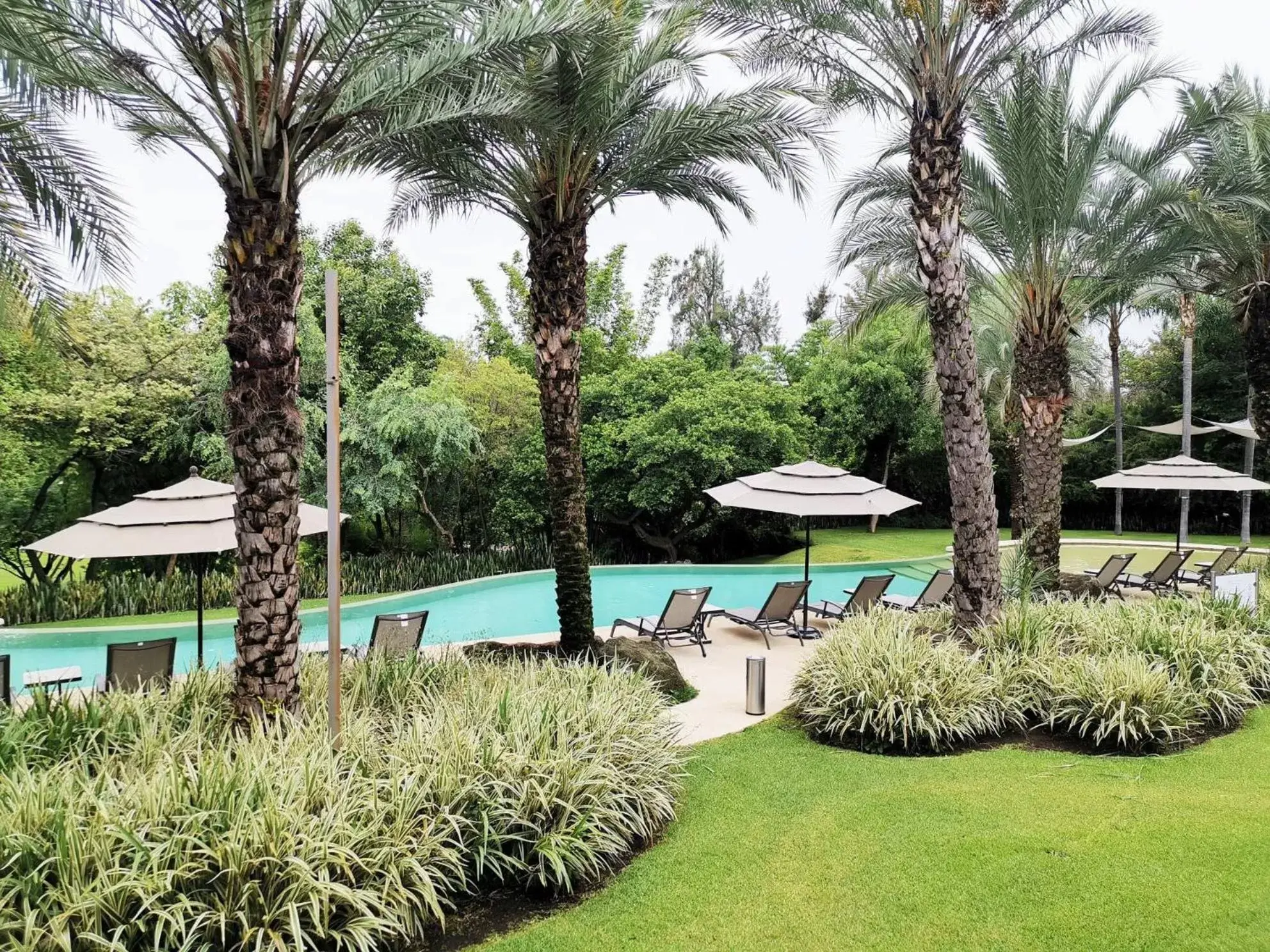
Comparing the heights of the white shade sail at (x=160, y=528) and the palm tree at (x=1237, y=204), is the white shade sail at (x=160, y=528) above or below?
below

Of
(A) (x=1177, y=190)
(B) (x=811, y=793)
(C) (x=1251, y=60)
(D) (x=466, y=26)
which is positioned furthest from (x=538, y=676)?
(C) (x=1251, y=60)

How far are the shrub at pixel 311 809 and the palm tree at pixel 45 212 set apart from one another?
179 inches

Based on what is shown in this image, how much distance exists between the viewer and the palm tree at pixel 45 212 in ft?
23.2

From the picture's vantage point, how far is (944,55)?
820 centimetres

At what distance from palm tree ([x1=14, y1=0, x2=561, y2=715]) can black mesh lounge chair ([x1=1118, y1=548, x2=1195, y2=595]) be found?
13.8m

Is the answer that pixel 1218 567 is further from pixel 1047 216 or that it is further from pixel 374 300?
pixel 374 300

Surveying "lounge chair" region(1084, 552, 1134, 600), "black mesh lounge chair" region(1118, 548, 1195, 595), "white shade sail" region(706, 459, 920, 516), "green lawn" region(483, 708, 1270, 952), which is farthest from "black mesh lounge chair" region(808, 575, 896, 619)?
"black mesh lounge chair" region(1118, 548, 1195, 595)

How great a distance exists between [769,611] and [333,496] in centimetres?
748

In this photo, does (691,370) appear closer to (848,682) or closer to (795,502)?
(795,502)

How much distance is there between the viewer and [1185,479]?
13.8m

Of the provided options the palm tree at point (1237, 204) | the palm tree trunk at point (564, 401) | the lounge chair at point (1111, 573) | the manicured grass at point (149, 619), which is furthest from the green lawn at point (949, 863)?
the palm tree at point (1237, 204)

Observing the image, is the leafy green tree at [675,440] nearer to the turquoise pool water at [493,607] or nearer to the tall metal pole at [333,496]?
the turquoise pool water at [493,607]

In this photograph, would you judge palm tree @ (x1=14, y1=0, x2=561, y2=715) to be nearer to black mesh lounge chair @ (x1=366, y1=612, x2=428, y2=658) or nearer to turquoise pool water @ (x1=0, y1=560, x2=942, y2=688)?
turquoise pool water @ (x1=0, y1=560, x2=942, y2=688)

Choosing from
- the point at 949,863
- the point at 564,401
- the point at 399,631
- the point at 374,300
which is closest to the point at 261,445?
the point at 399,631
